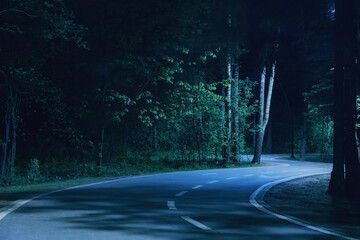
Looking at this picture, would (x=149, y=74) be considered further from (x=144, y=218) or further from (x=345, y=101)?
(x=144, y=218)

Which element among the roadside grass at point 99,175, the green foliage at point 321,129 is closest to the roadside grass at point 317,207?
the roadside grass at point 99,175

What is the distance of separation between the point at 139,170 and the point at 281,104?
47695mm

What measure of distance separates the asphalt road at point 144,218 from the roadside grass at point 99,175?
37.5 inches

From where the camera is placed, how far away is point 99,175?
19.8m

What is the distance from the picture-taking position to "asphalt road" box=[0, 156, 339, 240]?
276 inches

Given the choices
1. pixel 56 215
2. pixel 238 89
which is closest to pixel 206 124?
pixel 238 89

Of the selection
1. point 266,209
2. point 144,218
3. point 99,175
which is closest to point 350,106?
point 266,209

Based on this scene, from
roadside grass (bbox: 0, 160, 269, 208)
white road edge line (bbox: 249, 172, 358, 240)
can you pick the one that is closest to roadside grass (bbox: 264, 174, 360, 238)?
white road edge line (bbox: 249, 172, 358, 240)

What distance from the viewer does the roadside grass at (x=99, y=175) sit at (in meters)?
12.4

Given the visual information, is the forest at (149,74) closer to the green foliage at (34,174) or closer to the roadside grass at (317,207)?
the green foliage at (34,174)

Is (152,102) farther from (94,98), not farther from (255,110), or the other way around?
(255,110)

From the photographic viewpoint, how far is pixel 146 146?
95.6 ft

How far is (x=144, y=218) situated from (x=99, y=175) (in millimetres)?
11719

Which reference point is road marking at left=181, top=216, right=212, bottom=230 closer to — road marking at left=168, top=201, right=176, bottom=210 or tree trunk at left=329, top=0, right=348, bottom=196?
road marking at left=168, top=201, right=176, bottom=210
